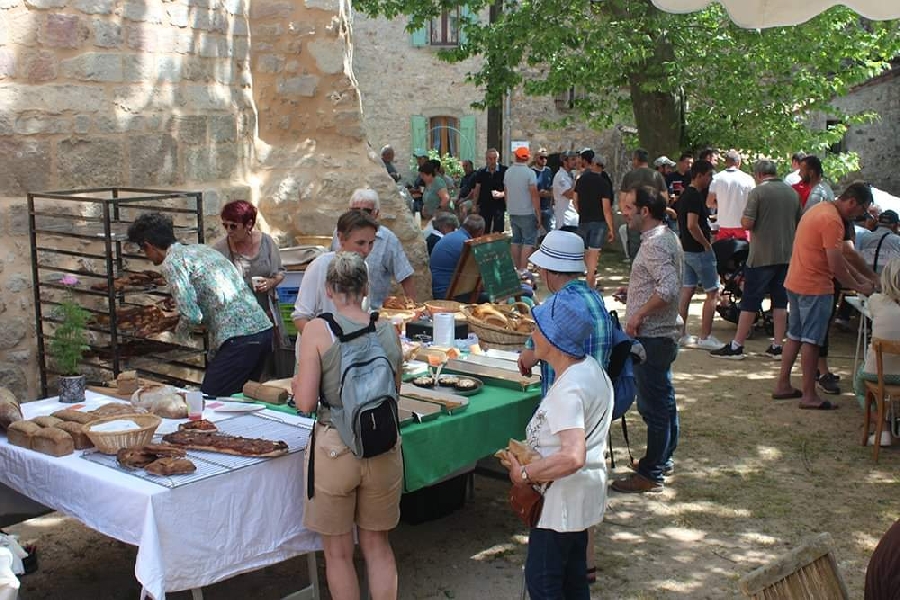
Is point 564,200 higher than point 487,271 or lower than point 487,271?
higher

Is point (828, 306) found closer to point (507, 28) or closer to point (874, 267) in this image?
point (874, 267)

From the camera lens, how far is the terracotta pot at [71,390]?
185 inches

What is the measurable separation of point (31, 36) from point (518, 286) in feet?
11.7

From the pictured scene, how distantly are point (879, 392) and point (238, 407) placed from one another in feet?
13.3

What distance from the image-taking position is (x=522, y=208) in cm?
1298

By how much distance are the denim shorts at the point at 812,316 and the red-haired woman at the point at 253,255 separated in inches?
145

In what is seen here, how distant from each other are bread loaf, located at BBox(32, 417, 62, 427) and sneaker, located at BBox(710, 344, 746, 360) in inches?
252

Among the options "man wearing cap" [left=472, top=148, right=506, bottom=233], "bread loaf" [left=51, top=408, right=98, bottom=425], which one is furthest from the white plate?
"man wearing cap" [left=472, top=148, right=506, bottom=233]

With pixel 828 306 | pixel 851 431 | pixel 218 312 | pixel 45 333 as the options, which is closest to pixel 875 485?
pixel 851 431

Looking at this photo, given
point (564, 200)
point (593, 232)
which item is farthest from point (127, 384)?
point (564, 200)

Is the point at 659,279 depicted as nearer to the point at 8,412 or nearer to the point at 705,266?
the point at 8,412

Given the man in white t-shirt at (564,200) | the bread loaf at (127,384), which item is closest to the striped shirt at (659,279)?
the bread loaf at (127,384)

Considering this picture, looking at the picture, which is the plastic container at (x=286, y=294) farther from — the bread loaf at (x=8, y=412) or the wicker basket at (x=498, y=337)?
the bread loaf at (x=8, y=412)

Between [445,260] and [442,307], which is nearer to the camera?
[442,307]
